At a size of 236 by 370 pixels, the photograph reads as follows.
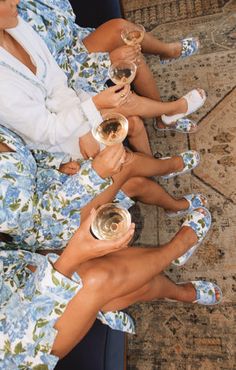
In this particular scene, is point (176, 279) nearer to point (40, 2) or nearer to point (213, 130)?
point (213, 130)

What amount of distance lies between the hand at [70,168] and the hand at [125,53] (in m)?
0.50

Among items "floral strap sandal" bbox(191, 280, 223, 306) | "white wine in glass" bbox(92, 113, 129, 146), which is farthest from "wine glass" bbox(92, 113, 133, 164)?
"floral strap sandal" bbox(191, 280, 223, 306)

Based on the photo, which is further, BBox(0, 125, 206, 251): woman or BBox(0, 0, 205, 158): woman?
BBox(0, 0, 205, 158): woman

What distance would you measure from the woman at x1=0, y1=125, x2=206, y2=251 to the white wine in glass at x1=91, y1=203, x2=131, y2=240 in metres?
0.14

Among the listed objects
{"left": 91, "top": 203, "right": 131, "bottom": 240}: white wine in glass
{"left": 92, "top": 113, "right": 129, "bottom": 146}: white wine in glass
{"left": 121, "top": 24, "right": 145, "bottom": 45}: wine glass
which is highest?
{"left": 121, "top": 24, "right": 145, "bottom": 45}: wine glass

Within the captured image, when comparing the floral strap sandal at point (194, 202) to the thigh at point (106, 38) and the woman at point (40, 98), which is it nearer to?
the woman at point (40, 98)

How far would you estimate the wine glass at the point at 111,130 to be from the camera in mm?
1227

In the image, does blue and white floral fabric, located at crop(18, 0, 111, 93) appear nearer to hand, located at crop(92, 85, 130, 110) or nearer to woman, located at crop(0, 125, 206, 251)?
hand, located at crop(92, 85, 130, 110)

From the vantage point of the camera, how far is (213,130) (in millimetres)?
1882

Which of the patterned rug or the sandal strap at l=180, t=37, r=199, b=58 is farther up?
the sandal strap at l=180, t=37, r=199, b=58

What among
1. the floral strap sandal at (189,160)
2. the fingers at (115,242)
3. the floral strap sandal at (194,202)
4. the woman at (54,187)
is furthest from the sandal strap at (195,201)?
the fingers at (115,242)

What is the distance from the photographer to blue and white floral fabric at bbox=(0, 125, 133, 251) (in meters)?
1.13

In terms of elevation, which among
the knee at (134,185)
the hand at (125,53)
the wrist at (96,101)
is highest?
the hand at (125,53)

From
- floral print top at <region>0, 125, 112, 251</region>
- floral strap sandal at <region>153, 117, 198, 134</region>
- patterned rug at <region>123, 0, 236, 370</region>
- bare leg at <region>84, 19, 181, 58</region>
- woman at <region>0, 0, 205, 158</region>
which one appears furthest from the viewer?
floral strap sandal at <region>153, 117, 198, 134</region>
